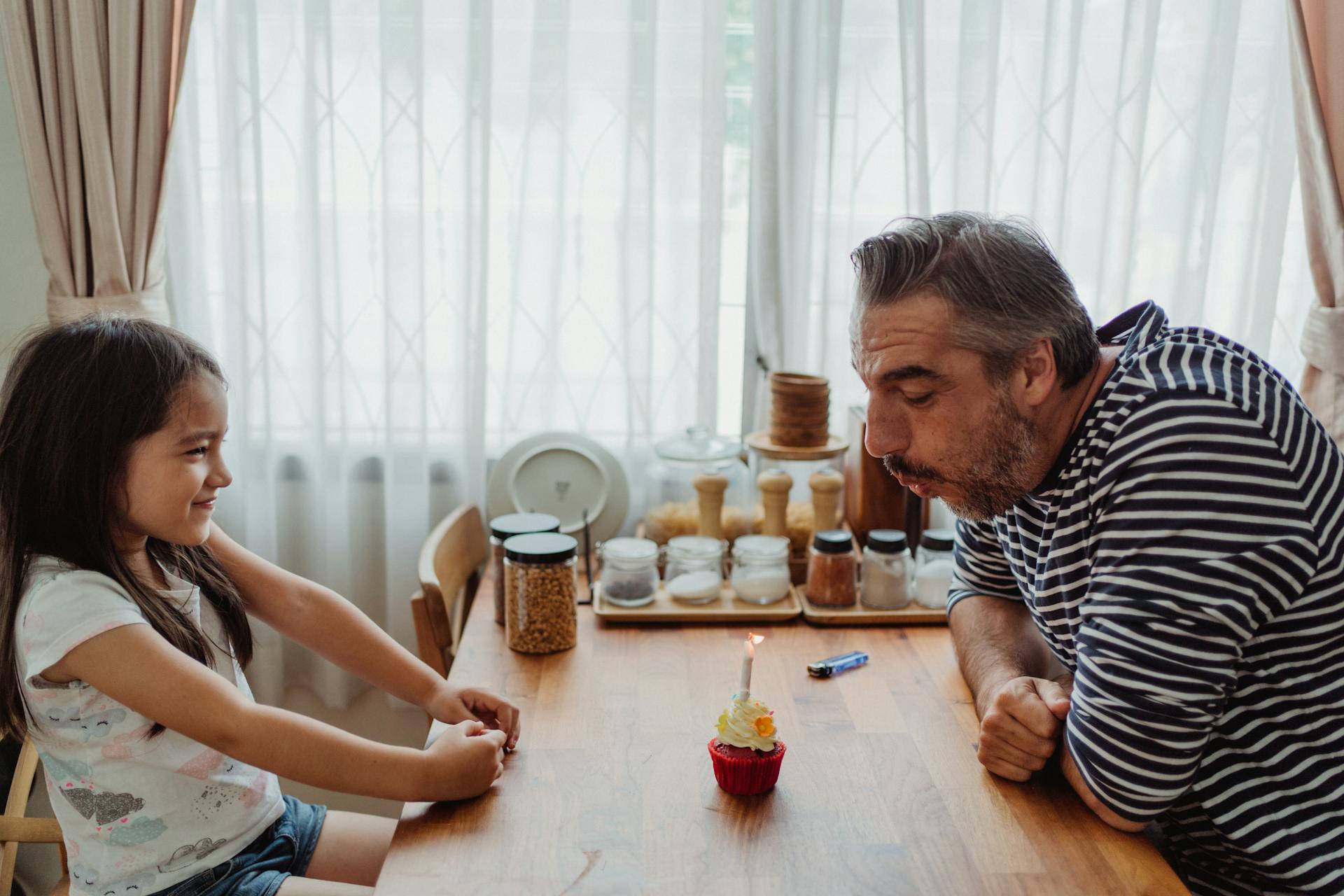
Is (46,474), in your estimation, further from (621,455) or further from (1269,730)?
(1269,730)

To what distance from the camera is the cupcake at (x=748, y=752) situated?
4.19ft

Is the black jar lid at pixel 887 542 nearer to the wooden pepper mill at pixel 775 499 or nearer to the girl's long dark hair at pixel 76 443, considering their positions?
the wooden pepper mill at pixel 775 499

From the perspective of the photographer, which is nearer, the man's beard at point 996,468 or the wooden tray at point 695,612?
the man's beard at point 996,468

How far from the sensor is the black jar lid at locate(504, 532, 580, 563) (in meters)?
1.65

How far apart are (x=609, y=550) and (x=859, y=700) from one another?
1.72ft

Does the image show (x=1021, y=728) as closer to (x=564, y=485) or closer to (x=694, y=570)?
(x=694, y=570)

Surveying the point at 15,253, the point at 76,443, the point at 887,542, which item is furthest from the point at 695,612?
the point at 15,253

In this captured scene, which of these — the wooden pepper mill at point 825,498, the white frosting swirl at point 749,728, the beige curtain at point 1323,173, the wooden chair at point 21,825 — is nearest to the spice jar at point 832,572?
the wooden pepper mill at point 825,498

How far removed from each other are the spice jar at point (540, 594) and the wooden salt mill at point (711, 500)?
1.16ft

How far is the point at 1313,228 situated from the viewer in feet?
6.68

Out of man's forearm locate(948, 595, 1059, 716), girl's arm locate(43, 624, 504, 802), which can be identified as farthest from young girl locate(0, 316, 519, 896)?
man's forearm locate(948, 595, 1059, 716)

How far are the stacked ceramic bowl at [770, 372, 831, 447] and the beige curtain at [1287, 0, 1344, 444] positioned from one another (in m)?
0.92

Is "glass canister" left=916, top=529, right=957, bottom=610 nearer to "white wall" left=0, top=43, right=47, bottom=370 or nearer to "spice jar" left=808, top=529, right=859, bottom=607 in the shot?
"spice jar" left=808, top=529, right=859, bottom=607

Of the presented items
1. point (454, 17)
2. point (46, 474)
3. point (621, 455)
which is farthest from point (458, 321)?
point (46, 474)
